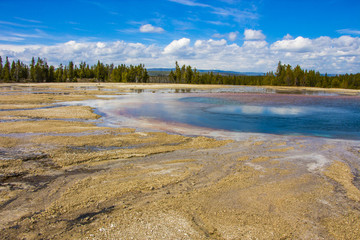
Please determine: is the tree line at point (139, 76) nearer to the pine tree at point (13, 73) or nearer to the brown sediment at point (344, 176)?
the pine tree at point (13, 73)

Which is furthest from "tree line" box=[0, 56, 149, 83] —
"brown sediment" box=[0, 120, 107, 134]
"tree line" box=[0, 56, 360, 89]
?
"brown sediment" box=[0, 120, 107, 134]

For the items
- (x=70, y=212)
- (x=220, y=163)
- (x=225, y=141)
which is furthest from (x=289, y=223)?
(x=225, y=141)

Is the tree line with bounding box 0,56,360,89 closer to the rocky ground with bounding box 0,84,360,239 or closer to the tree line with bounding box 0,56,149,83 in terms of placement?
the tree line with bounding box 0,56,149,83

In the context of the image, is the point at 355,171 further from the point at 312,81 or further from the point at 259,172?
the point at 312,81

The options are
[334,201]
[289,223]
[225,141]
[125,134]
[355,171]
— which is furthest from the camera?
[125,134]

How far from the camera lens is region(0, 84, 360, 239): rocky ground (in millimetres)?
5039

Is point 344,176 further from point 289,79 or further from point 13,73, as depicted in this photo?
point 13,73

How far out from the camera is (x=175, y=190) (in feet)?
22.1

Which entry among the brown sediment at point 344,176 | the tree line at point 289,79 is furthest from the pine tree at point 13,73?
the brown sediment at point 344,176

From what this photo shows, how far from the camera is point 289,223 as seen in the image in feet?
17.4

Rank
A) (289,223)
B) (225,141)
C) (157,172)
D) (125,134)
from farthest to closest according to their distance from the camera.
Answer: (125,134)
(225,141)
(157,172)
(289,223)

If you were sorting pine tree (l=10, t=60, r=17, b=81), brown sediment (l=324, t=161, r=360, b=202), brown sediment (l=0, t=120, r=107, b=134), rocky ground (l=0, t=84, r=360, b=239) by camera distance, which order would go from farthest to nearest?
pine tree (l=10, t=60, r=17, b=81), brown sediment (l=0, t=120, r=107, b=134), brown sediment (l=324, t=161, r=360, b=202), rocky ground (l=0, t=84, r=360, b=239)

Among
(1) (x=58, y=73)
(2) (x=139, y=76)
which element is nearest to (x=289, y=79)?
(2) (x=139, y=76)

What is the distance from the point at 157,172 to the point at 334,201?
193 inches
